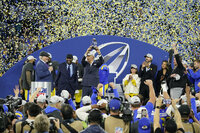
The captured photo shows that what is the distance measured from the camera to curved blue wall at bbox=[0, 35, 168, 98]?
13078mm

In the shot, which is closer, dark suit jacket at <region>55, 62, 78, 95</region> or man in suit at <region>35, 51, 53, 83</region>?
man in suit at <region>35, 51, 53, 83</region>

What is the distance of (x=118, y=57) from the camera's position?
13.1m

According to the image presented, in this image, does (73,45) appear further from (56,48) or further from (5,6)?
(5,6)

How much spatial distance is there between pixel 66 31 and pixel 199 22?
5.78m

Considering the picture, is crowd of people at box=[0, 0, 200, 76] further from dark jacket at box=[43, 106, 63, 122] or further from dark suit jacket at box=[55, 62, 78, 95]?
dark jacket at box=[43, 106, 63, 122]

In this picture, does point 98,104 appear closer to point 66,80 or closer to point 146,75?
point 66,80

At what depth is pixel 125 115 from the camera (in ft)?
19.0

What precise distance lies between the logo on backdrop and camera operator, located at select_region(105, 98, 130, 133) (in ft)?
23.4

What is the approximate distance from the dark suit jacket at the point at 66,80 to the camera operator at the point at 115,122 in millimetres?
5294

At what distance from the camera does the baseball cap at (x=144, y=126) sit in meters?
5.62

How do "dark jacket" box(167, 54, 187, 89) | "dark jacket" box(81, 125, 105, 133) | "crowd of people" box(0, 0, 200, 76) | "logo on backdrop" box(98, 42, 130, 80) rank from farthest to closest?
"crowd of people" box(0, 0, 200, 76) < "logo on backdrop" box(98, 42, 130, 80) < "dark jacket" box(167, 54, 187, 89) < "dark jacket" box(81, 125, 105, 133)

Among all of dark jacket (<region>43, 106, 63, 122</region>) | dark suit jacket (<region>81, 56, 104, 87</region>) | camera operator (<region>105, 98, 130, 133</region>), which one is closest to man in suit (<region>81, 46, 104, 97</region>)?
dark suit jacket (<region>81, 56, 104, 87</region>)

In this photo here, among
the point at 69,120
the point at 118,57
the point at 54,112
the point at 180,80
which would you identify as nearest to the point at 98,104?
the point at 54,112

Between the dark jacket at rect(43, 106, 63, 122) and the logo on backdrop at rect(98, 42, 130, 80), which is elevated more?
the logo on backdrop at rect(98, 42, 130, 80)
